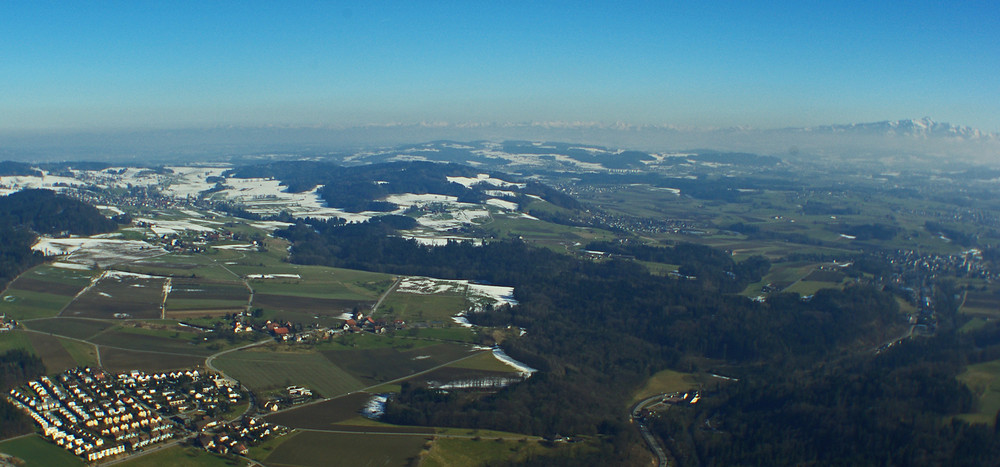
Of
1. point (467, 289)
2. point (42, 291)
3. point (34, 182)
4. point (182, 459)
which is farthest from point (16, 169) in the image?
point (182, 459)

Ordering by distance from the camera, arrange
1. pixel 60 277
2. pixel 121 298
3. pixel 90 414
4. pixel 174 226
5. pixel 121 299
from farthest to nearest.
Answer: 1. pixel 174 226
2. pixel 60 277
3. pixel 121 298
4. pixel 121 299
5. pixel 90 414

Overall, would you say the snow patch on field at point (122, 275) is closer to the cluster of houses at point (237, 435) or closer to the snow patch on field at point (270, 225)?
the snow patch on field at point (270, 225)

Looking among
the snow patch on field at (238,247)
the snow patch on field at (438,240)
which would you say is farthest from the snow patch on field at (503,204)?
the snow patch on field at (238,247)

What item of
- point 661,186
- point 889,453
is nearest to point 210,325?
point 889,453

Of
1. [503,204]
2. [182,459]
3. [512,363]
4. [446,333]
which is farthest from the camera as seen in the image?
[503,204]

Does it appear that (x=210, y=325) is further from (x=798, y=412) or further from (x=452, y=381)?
(x=798, y=412)

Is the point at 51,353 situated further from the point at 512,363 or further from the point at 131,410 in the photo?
the point at 512,363

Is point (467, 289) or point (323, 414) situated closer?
point (323, 414)
